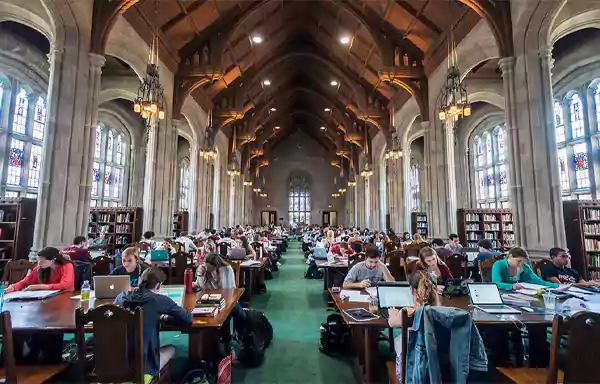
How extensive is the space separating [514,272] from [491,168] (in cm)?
1340

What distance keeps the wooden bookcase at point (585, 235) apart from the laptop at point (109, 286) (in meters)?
8.29

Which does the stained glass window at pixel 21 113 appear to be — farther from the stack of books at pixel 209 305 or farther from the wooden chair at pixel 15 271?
the stack of books at pixel 209 305

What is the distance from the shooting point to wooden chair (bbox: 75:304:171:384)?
72.1 inches

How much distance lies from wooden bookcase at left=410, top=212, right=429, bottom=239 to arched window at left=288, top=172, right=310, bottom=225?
1526 cm

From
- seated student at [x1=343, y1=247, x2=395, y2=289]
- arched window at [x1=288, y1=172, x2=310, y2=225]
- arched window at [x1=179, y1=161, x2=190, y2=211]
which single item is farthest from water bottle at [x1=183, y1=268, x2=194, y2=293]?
arched window at [x1=288, y1=172, x2=310, y2=225]

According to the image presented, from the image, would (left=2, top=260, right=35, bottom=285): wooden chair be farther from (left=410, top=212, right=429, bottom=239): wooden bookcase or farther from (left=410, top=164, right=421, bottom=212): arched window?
(left=410, top=164, right=421, bottom=212): arched window

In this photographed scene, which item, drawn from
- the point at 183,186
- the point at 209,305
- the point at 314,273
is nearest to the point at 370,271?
the point at 209,305

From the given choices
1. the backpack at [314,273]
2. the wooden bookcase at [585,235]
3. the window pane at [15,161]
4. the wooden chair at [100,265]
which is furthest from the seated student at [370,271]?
the window pane at [15,161]

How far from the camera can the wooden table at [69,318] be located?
2170 millimetres

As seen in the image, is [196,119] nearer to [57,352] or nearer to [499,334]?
[57,352]

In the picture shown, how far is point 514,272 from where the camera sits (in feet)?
12.4

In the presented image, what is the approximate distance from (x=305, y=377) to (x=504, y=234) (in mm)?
9607

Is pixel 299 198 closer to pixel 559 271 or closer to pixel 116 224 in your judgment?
pixel 116 224

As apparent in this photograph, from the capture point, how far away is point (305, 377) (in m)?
3.08
